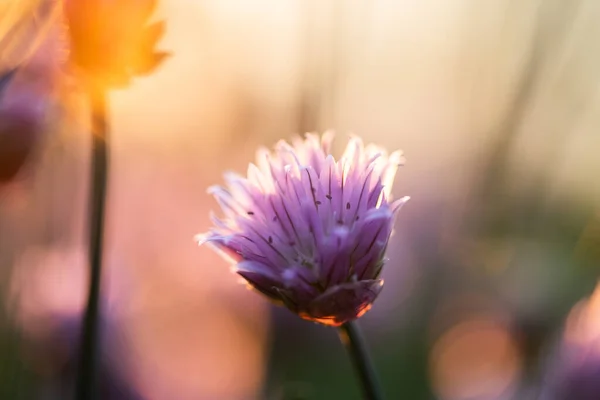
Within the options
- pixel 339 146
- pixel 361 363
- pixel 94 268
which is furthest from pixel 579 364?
pixel 339 146

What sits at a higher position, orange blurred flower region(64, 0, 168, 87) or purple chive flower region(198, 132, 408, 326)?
orange blurred flower region(64, 0, 168, 87)

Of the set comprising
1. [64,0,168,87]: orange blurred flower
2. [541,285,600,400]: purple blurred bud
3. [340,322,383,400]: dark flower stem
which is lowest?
[541,285,600,400]: purple blurred bud

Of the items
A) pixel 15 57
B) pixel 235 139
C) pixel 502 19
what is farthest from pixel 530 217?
pixel 15 57

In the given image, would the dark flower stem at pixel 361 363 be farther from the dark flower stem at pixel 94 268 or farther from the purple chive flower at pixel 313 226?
the dark flower stem at pixel 94 268

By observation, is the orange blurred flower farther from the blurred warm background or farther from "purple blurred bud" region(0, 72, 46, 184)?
the blurred warm background

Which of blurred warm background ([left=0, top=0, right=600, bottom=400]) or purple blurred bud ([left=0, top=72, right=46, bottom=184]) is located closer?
purple blurred bud ([left=0, top=72, right=46, bottom=184])

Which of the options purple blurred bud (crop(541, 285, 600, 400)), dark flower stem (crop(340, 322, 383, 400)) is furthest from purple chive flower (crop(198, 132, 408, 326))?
purple blurred bud (crop(541, 285, 600, 400))
